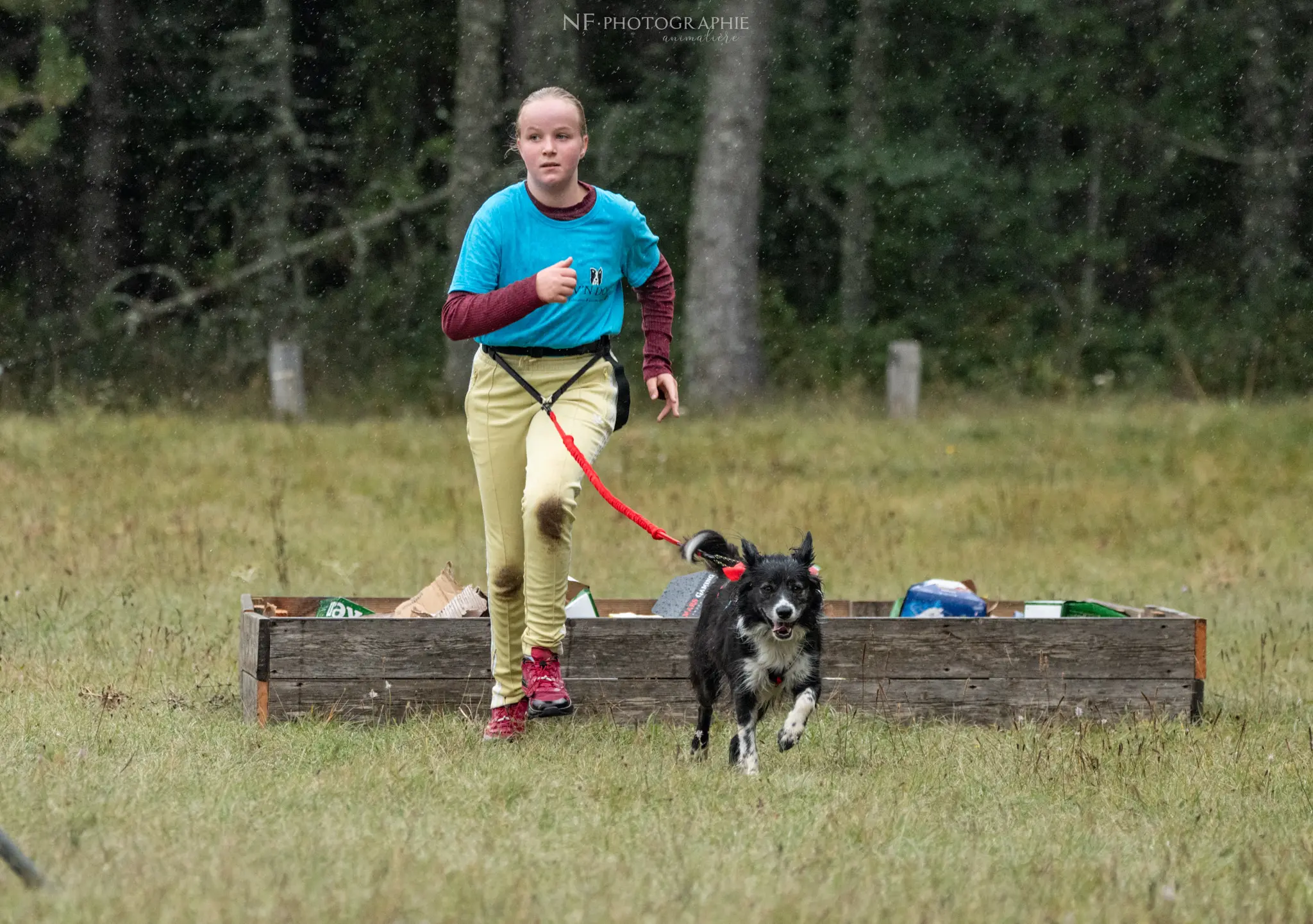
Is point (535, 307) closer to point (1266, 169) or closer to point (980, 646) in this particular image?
point (980, 646)

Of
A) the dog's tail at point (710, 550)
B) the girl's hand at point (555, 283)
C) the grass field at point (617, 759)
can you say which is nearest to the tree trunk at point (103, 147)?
the grass field at point (617, 759)

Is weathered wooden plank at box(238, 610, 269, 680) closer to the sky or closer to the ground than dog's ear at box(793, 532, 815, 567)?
closer to the ground

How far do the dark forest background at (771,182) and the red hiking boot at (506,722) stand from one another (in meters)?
16.3

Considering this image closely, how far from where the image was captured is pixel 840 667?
23.9 ft

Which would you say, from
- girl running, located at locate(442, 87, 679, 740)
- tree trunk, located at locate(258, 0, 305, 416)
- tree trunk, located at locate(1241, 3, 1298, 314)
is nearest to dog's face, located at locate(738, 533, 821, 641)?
girl running, located at locate(442, 87, 679, 740)

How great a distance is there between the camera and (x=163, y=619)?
9.84 meters

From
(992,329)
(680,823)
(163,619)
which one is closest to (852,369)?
(992,329)

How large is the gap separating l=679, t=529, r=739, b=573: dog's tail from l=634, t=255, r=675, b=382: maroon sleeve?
2.30ft

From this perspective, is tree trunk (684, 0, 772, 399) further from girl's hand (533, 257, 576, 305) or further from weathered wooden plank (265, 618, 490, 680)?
girl's hand (533, 257, 576, 305)

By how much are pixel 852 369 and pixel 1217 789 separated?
66.9ft

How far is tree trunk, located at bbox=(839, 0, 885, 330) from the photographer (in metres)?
30.9

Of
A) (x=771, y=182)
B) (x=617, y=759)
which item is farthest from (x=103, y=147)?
(x=617, y=759)

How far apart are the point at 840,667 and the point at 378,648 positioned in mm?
1931

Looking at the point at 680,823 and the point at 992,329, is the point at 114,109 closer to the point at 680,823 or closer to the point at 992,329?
the point at 992,329
